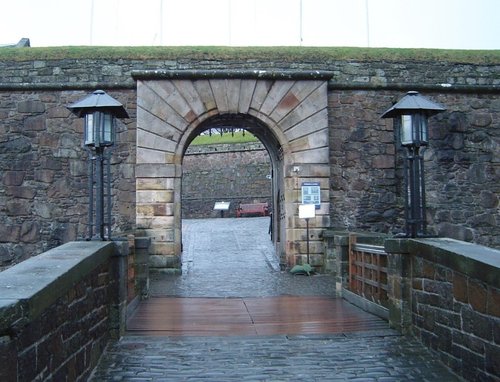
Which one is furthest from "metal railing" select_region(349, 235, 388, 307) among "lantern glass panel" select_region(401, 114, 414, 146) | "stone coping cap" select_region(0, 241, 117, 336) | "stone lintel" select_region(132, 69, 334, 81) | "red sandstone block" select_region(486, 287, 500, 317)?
"stone lintel" select_region(132, 69, 334, 81)

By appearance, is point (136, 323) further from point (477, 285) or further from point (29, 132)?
point (29, 132)

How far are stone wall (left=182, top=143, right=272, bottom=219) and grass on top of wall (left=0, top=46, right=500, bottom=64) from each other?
15.3 meters

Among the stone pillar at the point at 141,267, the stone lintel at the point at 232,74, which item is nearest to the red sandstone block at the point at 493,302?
the stone pillar at the point at 141,267

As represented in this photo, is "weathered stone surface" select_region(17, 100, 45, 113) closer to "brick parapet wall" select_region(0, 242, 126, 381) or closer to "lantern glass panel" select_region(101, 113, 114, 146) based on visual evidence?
"lantern glass panel" select_region(101, 113, 114, 146)

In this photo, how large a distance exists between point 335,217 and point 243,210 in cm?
1355

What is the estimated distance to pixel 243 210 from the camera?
25078mm

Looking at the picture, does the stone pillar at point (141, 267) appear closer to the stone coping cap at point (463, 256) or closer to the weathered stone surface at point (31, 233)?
the stone coping cap at point (463, 256)

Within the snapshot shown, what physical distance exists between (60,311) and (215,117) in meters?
8.34

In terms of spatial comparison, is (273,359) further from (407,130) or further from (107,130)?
(107,130)

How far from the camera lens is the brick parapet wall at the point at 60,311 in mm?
2768

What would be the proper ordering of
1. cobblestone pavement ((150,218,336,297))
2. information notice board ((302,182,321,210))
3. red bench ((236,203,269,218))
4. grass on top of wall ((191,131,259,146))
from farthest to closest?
grass on top of wall ((191,131,259,146)) → red bench ((236,203,269,218)) → information notice board ((302,182,321,210)) → cobblestone pavement ((150,218,336,297))

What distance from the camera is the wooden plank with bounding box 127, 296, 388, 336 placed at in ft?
19.4

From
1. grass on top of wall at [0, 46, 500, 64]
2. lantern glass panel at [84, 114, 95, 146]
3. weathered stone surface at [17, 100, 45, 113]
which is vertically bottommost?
lantern glass panel at [84, 114, 95, 146]

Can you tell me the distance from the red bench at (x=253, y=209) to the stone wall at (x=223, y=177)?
1.56 m
